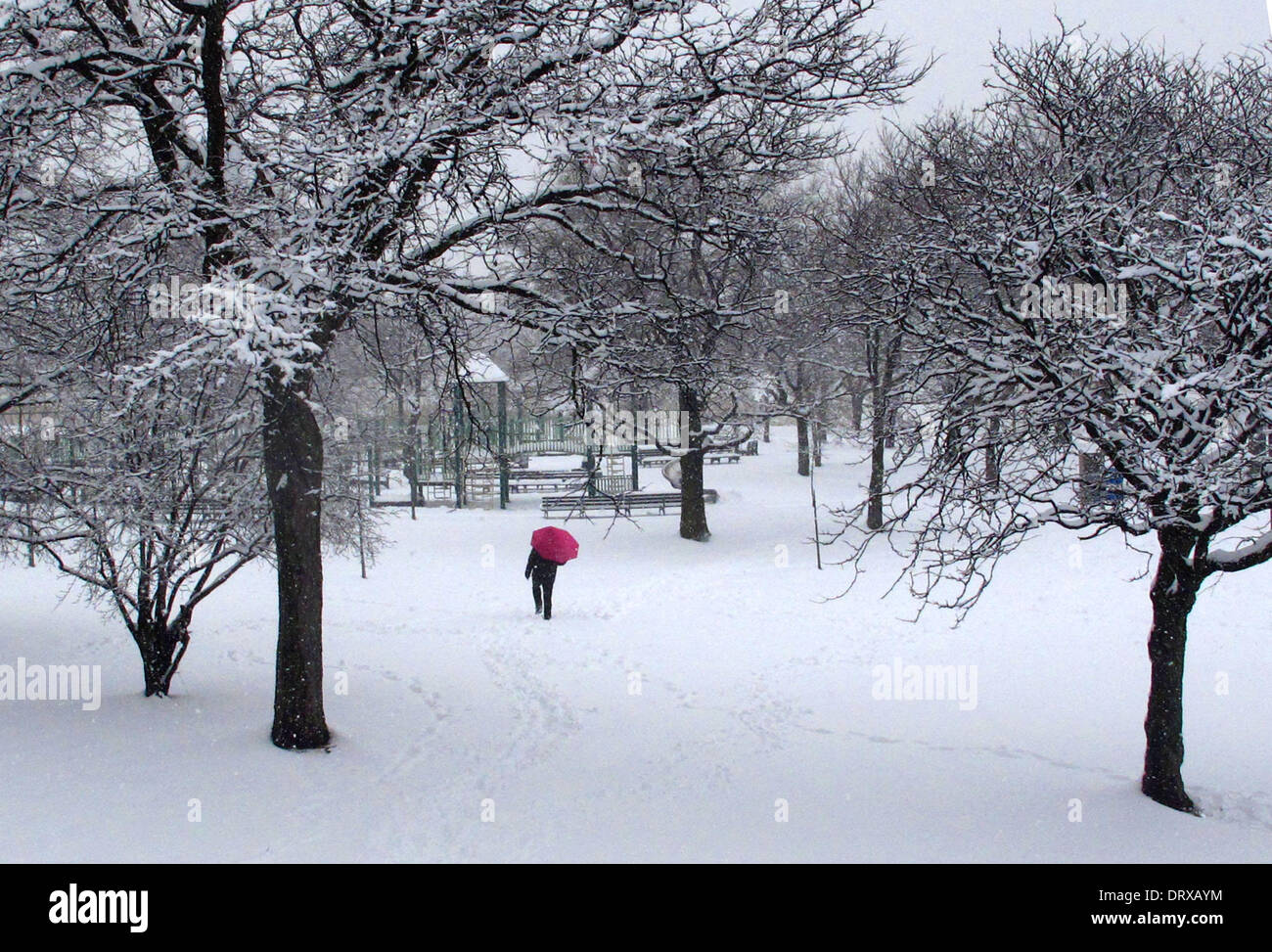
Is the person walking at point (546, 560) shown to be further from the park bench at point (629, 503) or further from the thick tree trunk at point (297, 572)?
the park bench at point (629, 503)

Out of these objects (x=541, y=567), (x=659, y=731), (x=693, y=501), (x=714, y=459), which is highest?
(x=714, y=459)

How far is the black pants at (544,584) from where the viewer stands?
1312cm

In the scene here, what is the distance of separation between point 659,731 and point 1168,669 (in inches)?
165

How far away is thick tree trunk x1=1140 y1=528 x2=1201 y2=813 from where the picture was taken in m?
6.35

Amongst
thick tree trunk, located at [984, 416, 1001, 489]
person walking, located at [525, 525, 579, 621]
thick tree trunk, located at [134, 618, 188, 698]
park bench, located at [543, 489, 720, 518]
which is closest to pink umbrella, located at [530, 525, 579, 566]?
A: person walking, located at [525, 525, 579, 621]

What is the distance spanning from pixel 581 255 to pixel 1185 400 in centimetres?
866

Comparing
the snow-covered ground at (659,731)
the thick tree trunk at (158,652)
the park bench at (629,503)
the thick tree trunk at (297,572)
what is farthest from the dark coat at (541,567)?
the park bench at (629,503)

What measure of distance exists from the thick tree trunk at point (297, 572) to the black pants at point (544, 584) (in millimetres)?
6058

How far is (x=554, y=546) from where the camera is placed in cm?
1319

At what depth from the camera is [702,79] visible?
657 centimetres

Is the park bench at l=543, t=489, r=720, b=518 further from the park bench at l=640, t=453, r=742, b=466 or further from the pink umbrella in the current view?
the park bench at l=640, t=453, r=742, b=466

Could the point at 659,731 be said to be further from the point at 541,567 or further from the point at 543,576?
the point at 541,567

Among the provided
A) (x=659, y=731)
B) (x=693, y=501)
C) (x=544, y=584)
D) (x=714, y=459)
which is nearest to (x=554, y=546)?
(x=544, y=584)
